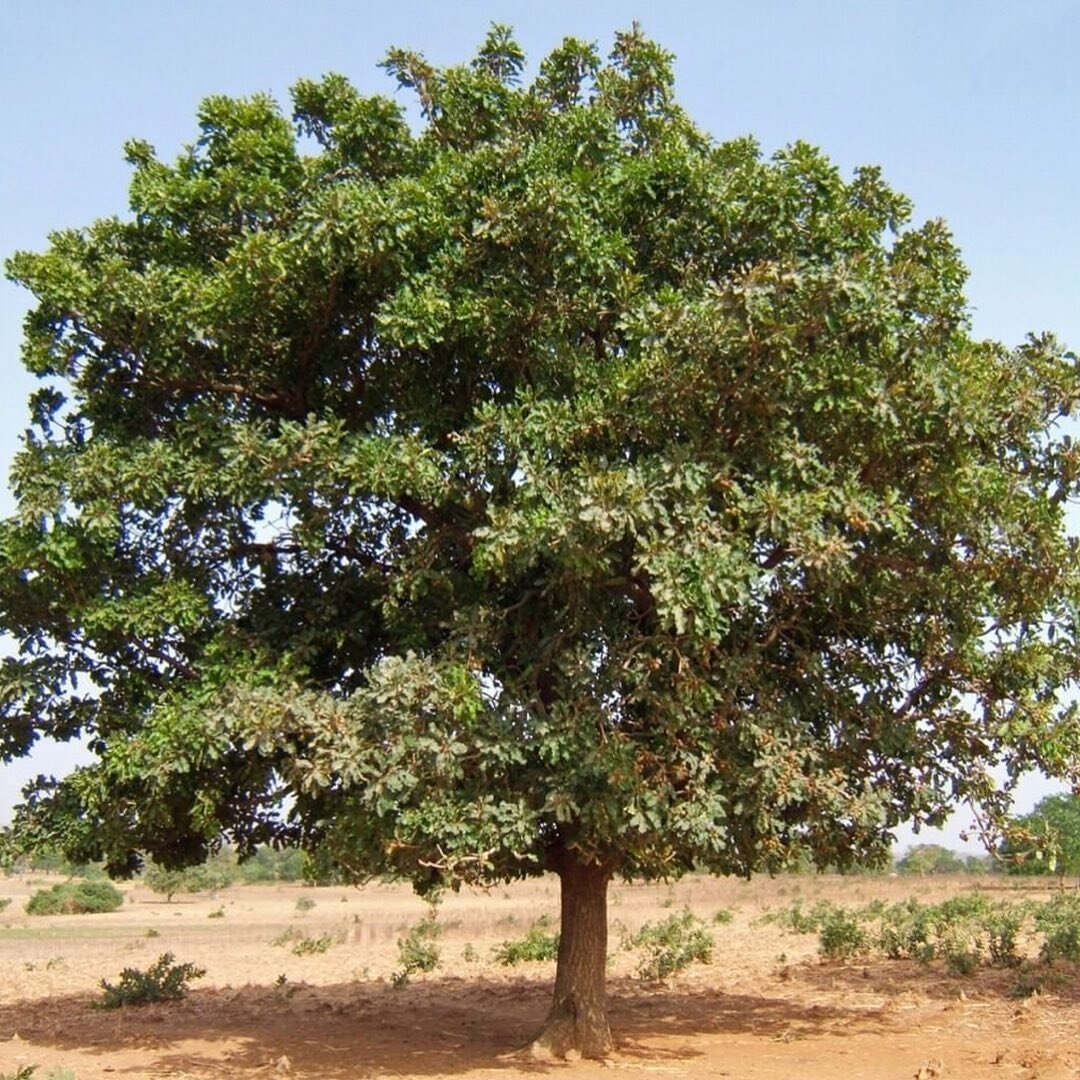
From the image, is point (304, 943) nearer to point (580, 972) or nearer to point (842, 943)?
point (842, 943)

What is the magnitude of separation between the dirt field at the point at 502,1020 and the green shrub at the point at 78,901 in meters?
20.6

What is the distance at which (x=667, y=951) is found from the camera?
906 inches

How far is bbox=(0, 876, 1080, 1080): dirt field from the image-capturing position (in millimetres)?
12734

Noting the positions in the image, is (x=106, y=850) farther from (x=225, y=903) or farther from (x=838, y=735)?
(x=225, y=903)

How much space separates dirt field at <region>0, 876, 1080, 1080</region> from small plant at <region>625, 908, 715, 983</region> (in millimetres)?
325

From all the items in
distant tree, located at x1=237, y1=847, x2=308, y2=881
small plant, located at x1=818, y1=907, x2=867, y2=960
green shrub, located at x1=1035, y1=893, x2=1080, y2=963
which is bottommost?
distant tree, located at x1=237, y1=847, x2=308, y2=881

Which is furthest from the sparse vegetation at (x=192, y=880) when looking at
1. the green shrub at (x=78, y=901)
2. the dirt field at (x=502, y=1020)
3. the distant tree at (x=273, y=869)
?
the dirt field at (x=502, y=1020)

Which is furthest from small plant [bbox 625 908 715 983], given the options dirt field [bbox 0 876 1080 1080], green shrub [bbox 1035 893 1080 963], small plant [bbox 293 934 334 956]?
small plant [bbox 293 934 334 956]

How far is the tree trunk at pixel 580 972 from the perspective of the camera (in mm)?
13070

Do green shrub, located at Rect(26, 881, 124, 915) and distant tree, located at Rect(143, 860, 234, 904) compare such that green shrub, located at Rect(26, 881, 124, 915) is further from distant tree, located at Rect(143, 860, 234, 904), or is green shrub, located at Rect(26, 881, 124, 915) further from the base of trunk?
the base of trunk

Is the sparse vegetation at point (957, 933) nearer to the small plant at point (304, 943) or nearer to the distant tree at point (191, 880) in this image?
the small plant at point (304, 943)

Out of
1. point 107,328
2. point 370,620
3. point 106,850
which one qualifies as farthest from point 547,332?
point 106,850

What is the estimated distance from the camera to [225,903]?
55.3m

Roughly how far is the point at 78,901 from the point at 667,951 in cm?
3362
